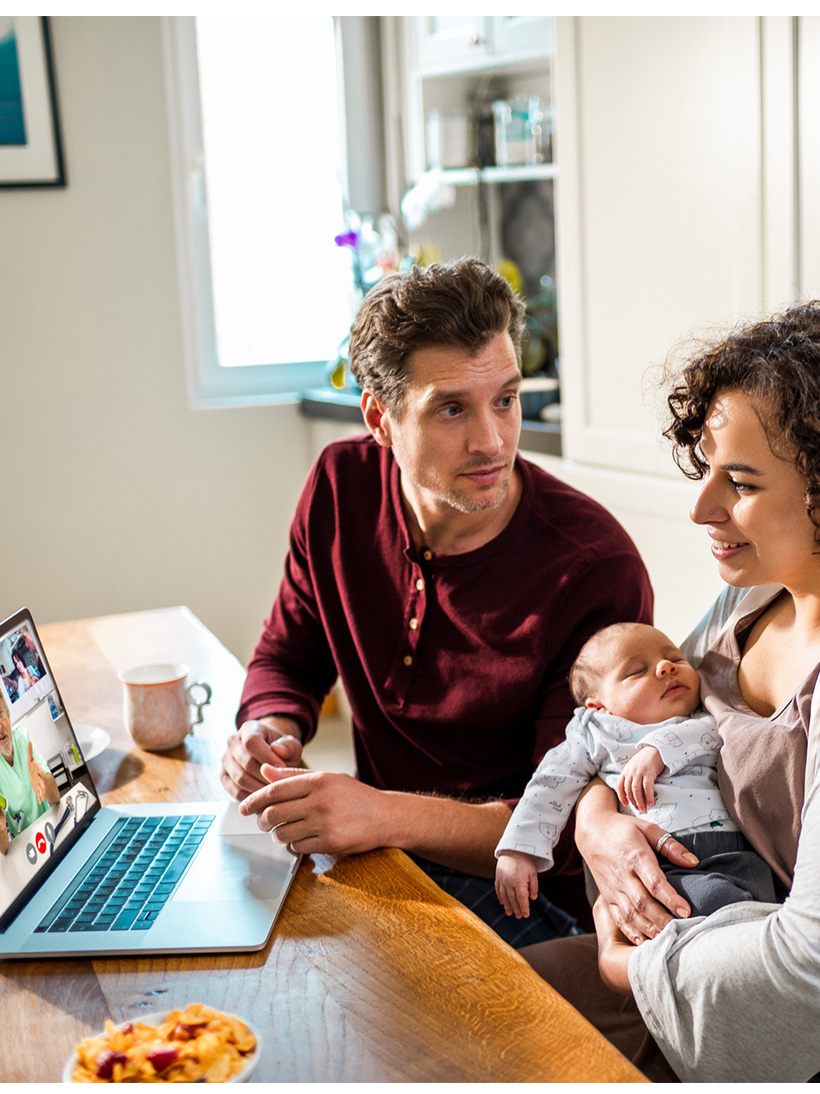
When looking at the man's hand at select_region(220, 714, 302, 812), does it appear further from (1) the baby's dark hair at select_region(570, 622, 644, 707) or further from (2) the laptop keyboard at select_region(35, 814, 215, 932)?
(1) the baby's dark hair at select_region(570, 622, 644, 707)

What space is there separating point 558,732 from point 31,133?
8.77 feet

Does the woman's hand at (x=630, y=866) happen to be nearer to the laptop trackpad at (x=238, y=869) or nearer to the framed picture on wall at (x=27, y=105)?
the laptop trackpad at (x=238, y=869)

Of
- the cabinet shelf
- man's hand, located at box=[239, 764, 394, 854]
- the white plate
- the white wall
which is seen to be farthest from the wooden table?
the white wall

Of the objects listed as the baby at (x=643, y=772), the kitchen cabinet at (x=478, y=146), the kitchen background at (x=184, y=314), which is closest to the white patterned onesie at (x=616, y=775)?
the baby at (x=643, y=772)

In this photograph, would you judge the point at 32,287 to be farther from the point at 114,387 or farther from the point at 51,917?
the point at 51,917

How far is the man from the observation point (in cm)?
139

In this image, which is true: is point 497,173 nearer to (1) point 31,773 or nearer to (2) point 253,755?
(2) point 253,755

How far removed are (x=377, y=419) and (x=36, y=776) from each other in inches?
29.2

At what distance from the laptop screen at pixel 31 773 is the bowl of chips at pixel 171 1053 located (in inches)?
12.0

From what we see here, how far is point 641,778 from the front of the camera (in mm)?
1130

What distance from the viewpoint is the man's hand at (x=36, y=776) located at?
3.67ft

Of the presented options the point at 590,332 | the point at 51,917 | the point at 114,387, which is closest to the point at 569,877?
the point at 51,917

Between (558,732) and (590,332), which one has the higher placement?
(590,332)

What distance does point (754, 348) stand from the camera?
1092 mm
